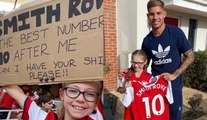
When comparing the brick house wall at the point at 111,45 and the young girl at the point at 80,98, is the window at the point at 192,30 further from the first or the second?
the young girl at the point at 80,98

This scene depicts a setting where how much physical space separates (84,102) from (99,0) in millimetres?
599

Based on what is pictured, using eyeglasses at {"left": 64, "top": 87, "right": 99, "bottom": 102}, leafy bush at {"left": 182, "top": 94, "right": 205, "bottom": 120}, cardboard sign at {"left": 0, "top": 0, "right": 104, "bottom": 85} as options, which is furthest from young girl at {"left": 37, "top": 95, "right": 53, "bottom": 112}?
leafy bush at {"left": 182, "top": 94, "right": 205, "bottom": 120}

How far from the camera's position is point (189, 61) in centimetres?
311

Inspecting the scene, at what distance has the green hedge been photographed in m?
8.22

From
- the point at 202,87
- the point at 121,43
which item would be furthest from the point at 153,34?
the point at 202,87

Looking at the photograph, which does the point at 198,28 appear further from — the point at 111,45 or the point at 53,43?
the point at 53,43

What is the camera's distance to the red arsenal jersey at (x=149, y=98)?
3160 mm

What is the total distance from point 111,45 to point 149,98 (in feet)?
12.9

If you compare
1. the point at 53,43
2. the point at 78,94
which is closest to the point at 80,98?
the point at 78,94

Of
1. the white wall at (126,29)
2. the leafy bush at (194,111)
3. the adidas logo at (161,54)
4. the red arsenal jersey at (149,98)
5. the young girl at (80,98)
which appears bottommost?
the leafy bush at (194,111)

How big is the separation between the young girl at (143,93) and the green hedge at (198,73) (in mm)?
5381

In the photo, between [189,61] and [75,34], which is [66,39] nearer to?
[75,34]

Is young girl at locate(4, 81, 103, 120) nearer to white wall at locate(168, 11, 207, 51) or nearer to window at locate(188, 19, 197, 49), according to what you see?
white wall at locate(168, 11, 207, 51)

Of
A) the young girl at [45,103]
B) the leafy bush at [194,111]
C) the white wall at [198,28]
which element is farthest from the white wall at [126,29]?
the young girl at [45,103]
